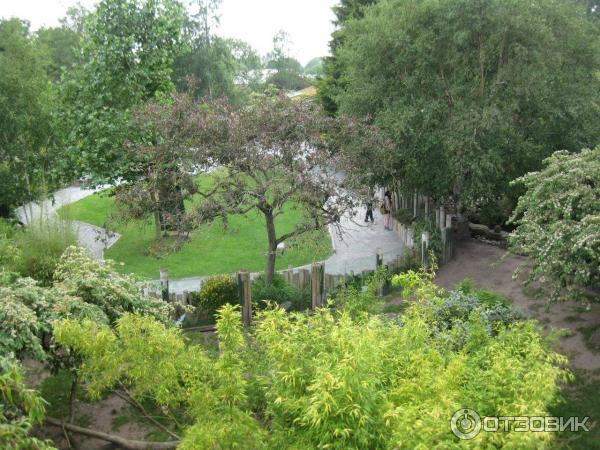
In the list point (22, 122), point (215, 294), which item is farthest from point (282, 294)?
point (22, 122)

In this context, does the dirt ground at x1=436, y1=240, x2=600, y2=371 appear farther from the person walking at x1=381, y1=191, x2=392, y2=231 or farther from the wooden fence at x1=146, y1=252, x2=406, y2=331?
the person walking at x1=381, y1=191, x2=392, y2=231

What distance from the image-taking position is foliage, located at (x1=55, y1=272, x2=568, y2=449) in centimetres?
461

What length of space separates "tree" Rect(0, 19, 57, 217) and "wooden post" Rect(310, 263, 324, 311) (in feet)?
31.1

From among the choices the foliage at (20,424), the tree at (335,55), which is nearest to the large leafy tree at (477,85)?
the foliage at (20,424)

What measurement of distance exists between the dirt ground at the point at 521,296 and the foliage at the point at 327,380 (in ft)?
12.7

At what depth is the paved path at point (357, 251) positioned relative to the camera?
1471 cm

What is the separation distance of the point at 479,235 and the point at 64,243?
491 inches

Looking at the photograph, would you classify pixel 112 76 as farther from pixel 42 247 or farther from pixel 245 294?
pixel 245 294

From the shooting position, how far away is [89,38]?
17.6 m

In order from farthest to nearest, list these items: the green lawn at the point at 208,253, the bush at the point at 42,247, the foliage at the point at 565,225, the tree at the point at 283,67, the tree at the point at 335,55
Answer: the tree at the point at 283,67 < the tree at the point at 335,55 < the green lawn at the point at 208,253 < the bush at the point at 42,247 < the foliage at the point at 565,225

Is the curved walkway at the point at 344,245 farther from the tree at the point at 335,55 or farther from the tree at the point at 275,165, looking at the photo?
the tree at the point at 335,55

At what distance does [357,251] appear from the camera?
18.8 meters

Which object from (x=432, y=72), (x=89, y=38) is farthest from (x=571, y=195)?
(x=89, y=38)

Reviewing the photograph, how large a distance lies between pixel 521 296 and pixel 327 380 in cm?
1012
